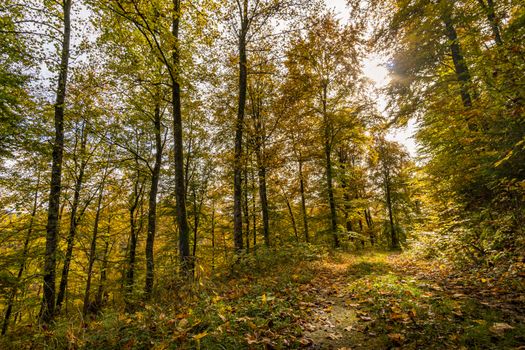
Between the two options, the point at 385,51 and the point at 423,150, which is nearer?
the point at 385,51

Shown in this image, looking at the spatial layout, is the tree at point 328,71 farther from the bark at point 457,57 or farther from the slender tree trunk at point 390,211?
the slender tree trunk at point 390,211

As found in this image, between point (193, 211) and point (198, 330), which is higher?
point (193, 211)

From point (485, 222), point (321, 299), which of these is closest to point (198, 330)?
point (321, 299)

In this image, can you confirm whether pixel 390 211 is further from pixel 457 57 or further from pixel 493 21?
pixel 493 21

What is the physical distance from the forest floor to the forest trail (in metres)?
0.01

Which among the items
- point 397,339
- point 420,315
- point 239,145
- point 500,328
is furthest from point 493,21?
point 239,145

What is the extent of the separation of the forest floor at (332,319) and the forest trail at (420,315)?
1 centimetres

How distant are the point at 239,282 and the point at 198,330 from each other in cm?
332

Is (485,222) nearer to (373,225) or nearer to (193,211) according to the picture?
(193,211)

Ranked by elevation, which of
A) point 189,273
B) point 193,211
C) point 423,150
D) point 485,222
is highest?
point 423,150

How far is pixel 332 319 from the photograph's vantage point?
13.4 feet

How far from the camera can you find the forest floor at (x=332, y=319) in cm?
310

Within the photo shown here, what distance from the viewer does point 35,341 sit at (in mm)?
4184

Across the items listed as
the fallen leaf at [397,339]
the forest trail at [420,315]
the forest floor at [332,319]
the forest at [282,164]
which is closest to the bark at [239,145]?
the forest at [282,164]
